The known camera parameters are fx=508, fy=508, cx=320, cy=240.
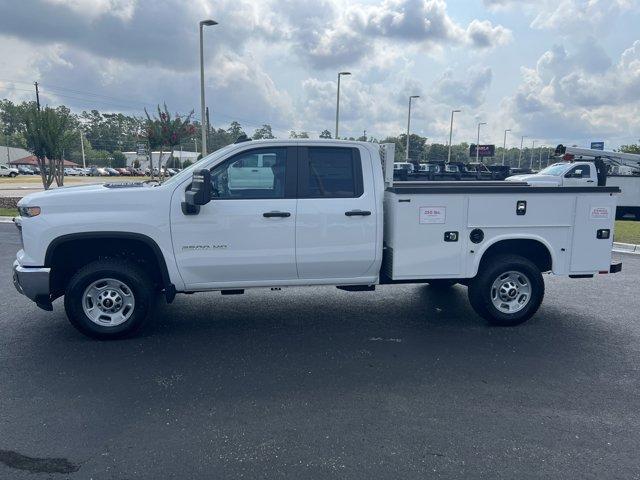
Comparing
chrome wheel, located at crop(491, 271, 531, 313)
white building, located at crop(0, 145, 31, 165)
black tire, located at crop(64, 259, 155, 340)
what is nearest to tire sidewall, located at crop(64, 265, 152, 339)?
black tire, located at crop(64, 259, 155, 340)

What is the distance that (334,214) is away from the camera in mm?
5258

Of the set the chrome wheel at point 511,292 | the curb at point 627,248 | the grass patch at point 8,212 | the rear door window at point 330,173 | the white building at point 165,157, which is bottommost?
the grass patch at point 8,212

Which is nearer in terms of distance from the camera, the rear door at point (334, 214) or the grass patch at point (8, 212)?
the rear door at point (334, 214)

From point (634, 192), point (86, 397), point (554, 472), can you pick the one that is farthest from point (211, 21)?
point (554, 472)

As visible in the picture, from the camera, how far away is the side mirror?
4.78 m

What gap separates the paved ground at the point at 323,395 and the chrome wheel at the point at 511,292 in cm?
27

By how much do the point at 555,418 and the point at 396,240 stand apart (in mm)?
2290

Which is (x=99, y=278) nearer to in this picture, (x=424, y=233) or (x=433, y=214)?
(x=424, y=233)

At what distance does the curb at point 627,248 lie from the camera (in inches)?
426

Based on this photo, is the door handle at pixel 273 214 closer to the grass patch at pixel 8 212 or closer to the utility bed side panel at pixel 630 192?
the grass patch at pixel 8 212

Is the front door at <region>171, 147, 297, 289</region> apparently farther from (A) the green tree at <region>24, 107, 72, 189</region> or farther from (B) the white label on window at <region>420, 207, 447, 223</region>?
(A) the green tree at <region>24, 107, 72, 189</region>

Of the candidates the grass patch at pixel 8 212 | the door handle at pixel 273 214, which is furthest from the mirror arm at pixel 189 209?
the grass patch at pixel 8 212

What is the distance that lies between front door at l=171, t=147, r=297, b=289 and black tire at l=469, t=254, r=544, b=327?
6.93ft

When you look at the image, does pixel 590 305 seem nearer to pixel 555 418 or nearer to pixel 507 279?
pixel 507 279
